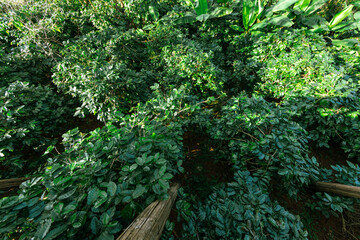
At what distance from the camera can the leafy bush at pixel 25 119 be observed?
188 cm

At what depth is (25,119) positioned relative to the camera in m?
2.31

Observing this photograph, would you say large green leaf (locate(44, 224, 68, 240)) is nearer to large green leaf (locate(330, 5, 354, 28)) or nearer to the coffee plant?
the coffee plant

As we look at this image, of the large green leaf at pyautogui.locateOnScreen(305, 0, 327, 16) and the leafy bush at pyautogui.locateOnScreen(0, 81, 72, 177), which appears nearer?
the leafy bush at pyautogui.locateOnScreen(0, 81, 72, 177)

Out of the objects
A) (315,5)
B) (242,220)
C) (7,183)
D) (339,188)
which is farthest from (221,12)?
(7,183)

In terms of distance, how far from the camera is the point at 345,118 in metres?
2.34

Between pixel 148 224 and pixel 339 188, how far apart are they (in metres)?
2.26

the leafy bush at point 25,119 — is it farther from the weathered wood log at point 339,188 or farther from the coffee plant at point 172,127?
the weathered wood log at point 339,188

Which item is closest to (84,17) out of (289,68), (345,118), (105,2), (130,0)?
(105,2)

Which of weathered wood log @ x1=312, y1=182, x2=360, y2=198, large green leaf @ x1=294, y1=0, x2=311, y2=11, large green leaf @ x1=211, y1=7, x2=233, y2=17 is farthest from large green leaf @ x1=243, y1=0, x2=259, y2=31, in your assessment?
weathered wood log @ x1=312, y1=182, x2=360, y2=198

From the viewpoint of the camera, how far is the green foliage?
1.28 m

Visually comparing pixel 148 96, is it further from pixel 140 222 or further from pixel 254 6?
pixel 254 6

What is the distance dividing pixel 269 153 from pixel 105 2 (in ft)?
17.4

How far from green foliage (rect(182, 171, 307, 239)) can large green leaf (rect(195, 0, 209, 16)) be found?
199 inches

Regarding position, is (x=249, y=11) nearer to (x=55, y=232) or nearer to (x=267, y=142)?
(x=267, y=142)
